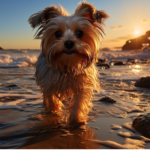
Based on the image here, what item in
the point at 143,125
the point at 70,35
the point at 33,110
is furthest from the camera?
the point at 33,110

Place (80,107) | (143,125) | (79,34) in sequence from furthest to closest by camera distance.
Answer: (80,107) < (79,34) < (143,125)

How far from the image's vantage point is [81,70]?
12.0 feet

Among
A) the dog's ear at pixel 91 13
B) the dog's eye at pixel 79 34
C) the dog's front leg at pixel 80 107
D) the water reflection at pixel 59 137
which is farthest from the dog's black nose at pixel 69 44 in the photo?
the water reflection at pixel 59 137

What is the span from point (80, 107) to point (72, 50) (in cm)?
116

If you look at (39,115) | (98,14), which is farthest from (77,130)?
(98,14)

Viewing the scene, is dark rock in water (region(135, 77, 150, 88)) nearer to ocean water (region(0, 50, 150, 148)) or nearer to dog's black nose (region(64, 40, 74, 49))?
ocean water (region(0, 50, 150, 148))

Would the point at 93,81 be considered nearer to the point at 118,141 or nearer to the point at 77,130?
the point at 77,130

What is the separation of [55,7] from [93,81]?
5.31 feet

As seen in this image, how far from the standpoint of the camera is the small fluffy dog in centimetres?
328

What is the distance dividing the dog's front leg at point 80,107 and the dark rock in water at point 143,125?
0.90 metres

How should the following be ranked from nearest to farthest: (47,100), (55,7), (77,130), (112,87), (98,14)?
1. (77,130)
2. (98,14)
3. (55,7)
4. (47,100)
5. (112,87)

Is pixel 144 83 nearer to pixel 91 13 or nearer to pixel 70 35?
pixel 91 13

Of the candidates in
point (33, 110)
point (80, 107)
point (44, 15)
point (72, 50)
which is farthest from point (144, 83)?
point (44, 15)

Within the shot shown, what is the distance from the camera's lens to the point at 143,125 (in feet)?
10.2
